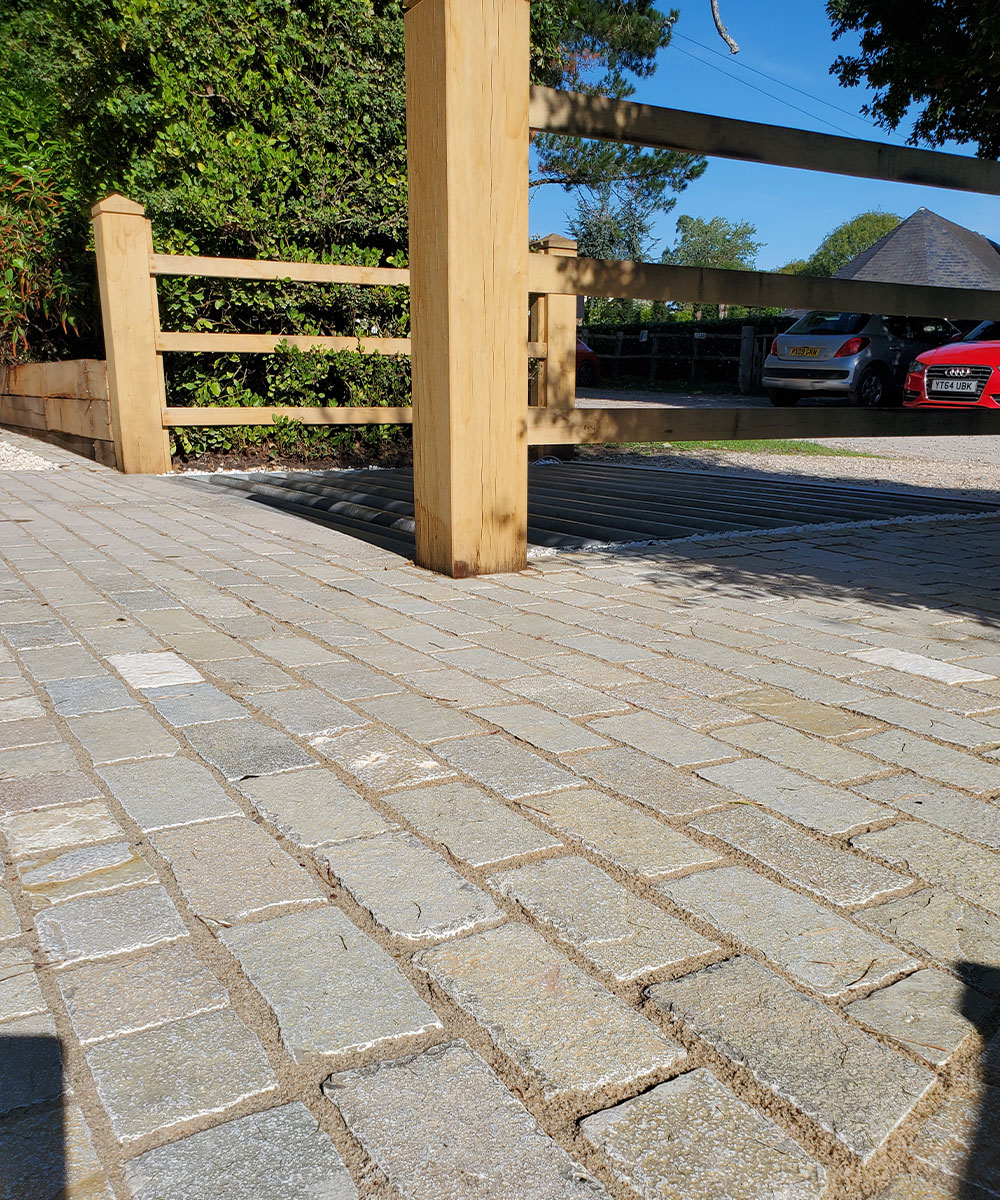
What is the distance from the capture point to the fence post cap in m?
7.39

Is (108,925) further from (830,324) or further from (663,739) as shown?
(830,324)

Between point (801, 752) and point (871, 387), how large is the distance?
49.6ft

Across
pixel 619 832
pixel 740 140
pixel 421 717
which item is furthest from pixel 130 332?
pixel 619 832

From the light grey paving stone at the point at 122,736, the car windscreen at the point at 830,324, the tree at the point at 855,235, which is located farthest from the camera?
the tree at the point at 855,235

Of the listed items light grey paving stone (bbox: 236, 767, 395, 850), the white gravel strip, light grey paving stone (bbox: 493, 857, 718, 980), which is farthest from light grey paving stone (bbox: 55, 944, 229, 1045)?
the white gravel strip

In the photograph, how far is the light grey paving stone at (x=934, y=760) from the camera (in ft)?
7.27

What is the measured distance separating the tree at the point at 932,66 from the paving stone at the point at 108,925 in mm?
8904

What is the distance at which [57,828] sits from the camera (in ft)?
6.44

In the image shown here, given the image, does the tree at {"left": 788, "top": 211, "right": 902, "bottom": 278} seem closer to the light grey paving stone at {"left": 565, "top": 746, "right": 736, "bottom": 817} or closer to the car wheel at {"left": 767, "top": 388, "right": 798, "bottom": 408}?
the car wheel at {"left": 767, "top": 388, "right": 798, "bottom": 408}

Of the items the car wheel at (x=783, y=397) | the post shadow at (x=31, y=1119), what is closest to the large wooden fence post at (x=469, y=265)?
the post shadow at (x=31, y=1119)

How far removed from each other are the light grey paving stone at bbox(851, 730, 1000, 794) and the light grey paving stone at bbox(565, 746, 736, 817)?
0.50m

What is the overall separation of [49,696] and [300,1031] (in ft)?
5.69

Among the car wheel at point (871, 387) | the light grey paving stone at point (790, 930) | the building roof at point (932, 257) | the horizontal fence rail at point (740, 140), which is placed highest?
the building roof at point (932, 257)

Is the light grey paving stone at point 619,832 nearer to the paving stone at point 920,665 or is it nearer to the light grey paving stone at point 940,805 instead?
the light grey paving stone at point 940,805
